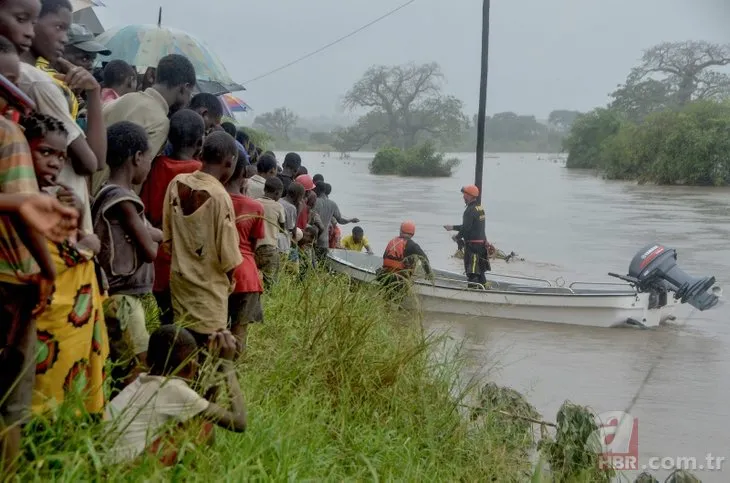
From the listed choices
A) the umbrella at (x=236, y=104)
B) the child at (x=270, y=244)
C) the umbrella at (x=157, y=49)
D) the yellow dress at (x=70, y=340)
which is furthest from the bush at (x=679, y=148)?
the yellow dress at (x=70, y=340)

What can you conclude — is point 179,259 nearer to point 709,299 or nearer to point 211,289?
point 211,289

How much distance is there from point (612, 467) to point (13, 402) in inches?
149

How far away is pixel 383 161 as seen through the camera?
5791 centimetres

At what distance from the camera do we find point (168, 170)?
4.46 meters

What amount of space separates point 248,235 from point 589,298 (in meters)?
8.17

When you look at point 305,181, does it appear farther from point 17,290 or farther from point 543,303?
point 17,290

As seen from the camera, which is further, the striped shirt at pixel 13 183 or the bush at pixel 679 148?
the bush at pixel 679 148

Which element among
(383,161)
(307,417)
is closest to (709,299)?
(307,417)

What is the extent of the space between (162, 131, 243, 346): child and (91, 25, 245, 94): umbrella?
421cm

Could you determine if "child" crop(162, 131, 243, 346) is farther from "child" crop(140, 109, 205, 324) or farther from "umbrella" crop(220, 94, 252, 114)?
"umbrella" crop(220, 94, 252, 114)

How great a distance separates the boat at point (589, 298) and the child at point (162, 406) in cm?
832

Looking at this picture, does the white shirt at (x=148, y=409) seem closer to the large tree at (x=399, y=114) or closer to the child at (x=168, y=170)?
the child at (x=168, y=170)

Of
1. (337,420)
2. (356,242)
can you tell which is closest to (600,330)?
(356,242)

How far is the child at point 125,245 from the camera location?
11.7ft
